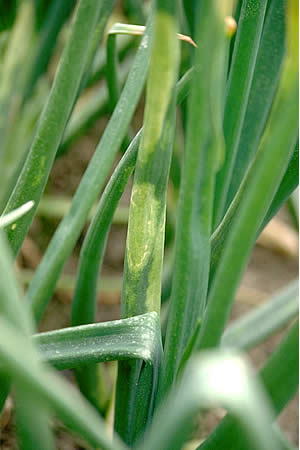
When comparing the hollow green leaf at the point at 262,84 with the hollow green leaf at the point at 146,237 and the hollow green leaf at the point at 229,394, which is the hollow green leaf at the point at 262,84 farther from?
the hollow green leaf at the point at 229,394

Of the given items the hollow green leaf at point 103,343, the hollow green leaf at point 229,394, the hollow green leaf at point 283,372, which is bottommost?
the hollow green leaf at point 103,343

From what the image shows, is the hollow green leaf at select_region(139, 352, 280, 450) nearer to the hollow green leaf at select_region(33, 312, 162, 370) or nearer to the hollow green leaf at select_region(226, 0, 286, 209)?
the hollow green leaf at select_region(33, 312, 162, 370)

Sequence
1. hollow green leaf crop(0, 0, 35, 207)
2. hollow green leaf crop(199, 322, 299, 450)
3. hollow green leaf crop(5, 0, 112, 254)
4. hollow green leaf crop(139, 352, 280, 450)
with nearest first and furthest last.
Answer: hollow green leaf crop(139, 352, 280, 450)
hollow green leaf crop(199, 322, 299, 450)
hollow green leaf crop(5, 0, 112, 254)
hollow green leaf crop(0, 0, 35, 207)

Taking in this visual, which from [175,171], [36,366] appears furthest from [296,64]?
[175,171]

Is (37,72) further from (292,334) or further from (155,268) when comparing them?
(292,334)

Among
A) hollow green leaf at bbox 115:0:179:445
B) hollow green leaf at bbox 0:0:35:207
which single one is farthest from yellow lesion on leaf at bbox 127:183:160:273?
hollow green leaf at bbox 0:0:35:207

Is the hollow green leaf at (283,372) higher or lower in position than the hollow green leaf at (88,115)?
higher

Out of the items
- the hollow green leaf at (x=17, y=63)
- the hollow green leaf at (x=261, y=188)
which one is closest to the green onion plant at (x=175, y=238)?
the hollow green leaf at (x=261, y=188)

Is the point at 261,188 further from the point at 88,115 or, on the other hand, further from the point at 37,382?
the point at 88,115
